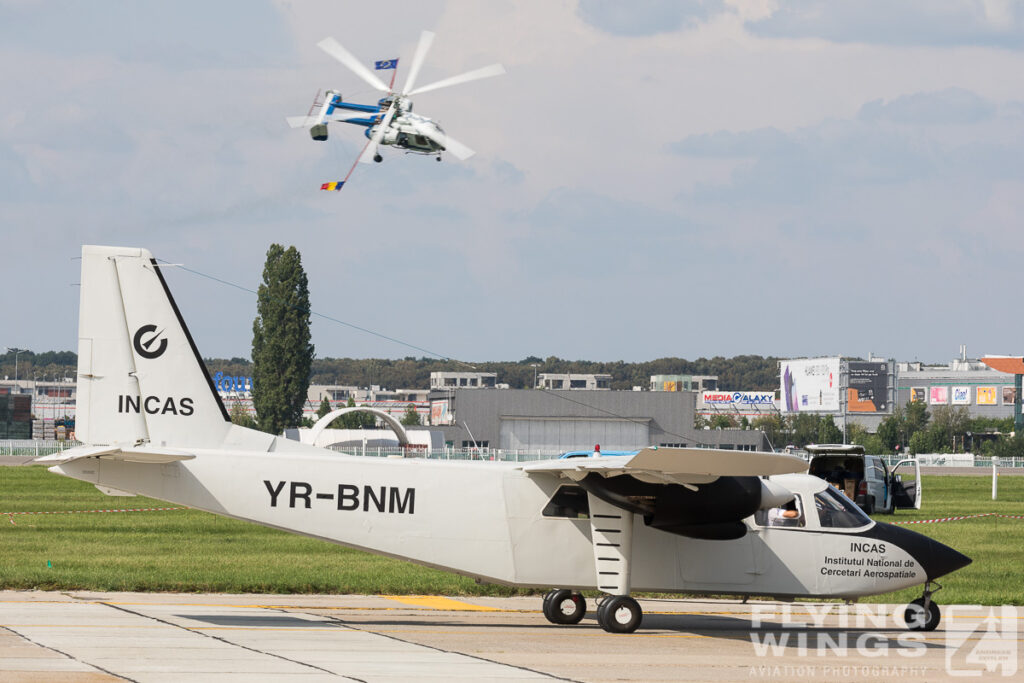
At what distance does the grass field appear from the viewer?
22.2 m

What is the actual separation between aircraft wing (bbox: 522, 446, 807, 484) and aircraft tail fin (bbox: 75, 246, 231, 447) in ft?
16.6

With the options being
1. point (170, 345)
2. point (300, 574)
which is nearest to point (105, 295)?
point (170, 345)

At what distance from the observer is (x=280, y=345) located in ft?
355

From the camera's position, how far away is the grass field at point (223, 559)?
2220 centimetres

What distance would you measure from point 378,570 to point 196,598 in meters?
5.46

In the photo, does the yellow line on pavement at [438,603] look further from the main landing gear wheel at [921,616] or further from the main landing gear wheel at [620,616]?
the main landing gear wheel at [921,616]

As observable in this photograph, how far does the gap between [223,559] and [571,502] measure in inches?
467

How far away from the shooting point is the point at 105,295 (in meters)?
16.9

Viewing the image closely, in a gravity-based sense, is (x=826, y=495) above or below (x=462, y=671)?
above

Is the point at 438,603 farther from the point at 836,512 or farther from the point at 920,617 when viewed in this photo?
the point at 920,617

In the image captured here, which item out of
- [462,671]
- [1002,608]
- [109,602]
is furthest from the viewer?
[1002,608]

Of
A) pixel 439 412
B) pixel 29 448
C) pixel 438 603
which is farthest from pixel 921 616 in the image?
pixel 439 412

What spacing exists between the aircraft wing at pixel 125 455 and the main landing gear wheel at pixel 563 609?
5.62m

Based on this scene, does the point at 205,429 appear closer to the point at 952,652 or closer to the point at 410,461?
the point at 410,461
